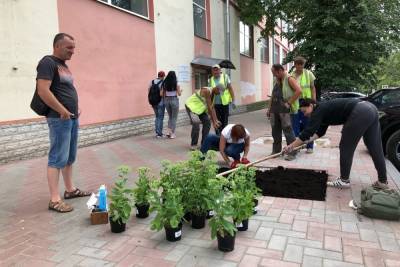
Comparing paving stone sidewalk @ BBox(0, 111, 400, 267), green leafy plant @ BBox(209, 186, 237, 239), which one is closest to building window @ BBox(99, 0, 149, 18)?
paving stone sidewalk @ BBox(0, 111, 400, 267)

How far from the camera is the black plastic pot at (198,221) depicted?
3604 mm

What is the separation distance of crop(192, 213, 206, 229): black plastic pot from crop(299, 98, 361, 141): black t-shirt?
6.17ft

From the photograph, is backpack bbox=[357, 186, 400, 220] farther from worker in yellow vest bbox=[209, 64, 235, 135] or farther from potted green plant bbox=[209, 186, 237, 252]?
Answer: worker in yellow vest bbox=[209, 64, 235, 135]

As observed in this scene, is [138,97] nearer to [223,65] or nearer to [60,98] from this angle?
[223,65]

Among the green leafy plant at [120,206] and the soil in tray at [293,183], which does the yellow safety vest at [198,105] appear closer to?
the soil in tray at [293,183]

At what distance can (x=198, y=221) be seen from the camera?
11.9ft

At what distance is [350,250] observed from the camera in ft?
10.3

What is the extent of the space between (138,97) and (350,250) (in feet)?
27.6

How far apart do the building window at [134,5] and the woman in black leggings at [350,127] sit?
6.77 meters

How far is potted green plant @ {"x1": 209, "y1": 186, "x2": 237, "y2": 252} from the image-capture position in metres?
3.06

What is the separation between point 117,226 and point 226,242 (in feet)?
3.48

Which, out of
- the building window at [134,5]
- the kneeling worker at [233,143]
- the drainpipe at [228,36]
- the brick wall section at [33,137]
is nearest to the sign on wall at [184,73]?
the building window at [134,5]

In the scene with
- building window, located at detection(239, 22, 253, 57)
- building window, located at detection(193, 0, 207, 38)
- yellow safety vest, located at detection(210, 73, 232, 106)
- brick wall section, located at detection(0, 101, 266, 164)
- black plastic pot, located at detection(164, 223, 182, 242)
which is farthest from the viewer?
building window, located at detection(239, 22, 253, 57)

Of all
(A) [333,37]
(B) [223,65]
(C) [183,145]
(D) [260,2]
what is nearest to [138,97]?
(C) [183,145]
